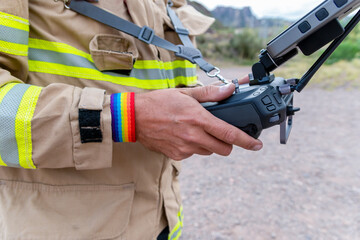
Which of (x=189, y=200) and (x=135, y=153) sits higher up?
(x=135, y=153)

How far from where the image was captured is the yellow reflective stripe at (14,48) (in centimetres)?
82

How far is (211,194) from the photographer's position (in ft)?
10.2

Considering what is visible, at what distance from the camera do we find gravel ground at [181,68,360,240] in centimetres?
261

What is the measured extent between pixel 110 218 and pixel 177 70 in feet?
2.27

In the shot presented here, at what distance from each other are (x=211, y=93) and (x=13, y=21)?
59 centimetres

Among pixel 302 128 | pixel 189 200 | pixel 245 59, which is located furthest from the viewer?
pixel 245 59

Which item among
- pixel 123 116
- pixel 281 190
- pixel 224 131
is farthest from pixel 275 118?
pixel 281 190

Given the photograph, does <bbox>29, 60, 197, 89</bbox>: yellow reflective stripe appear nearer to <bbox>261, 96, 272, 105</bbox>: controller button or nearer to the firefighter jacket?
the firefighter jacket

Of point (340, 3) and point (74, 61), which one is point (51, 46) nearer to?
point (74, 61)

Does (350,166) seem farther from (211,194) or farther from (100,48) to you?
(100,48)

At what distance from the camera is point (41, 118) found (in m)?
0.81

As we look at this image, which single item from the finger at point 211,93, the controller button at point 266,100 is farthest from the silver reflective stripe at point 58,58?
the controller button at point 266,100

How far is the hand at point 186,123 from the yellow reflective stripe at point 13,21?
376mm

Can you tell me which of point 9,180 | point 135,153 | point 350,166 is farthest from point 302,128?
point 9,180
